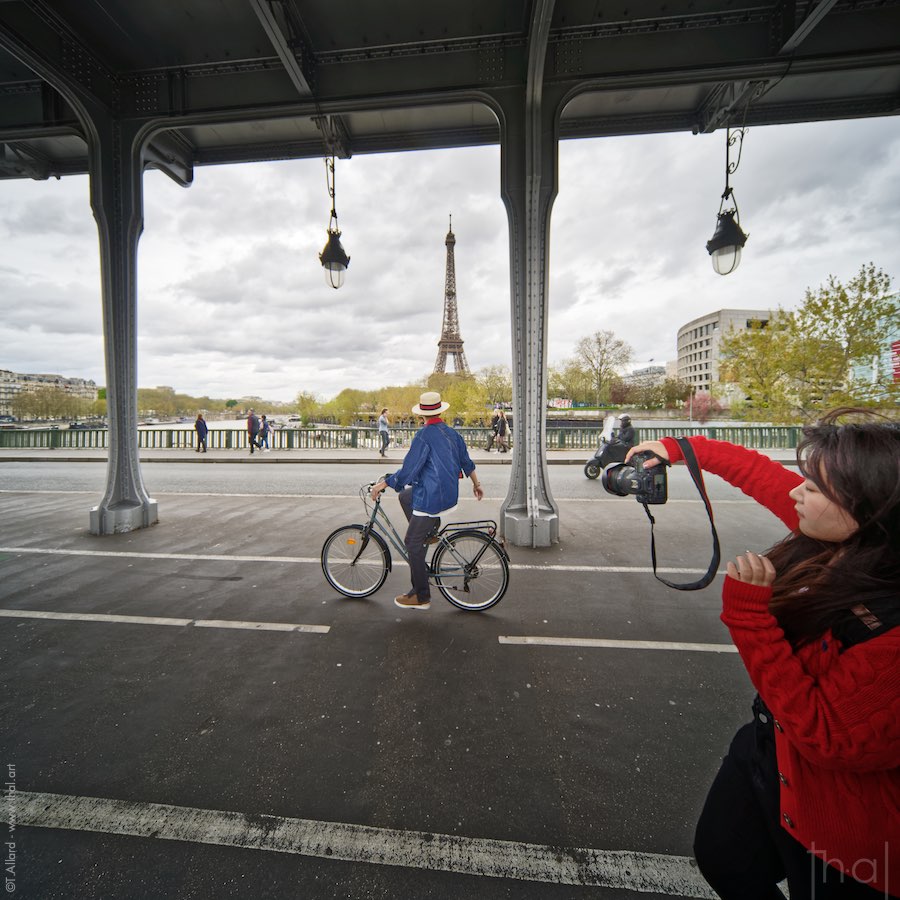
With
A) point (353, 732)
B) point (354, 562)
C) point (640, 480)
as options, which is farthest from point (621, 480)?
point (354, 562)

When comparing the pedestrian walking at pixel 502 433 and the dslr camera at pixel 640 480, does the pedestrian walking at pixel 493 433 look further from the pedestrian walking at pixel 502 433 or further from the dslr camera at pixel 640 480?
the dslr camera at pixel 640 480

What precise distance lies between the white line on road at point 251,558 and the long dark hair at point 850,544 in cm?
407

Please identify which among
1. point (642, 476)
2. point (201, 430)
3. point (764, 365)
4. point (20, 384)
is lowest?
point (642, 476)

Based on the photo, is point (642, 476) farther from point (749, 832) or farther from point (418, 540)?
point (418, 540)

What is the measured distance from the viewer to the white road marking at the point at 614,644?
11.2ft

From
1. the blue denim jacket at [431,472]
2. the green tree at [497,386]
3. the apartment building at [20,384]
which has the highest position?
the apartment building at [20,384]

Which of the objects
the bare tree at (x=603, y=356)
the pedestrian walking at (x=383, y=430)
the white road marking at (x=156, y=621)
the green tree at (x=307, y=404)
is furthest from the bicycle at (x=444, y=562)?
the green tree at (x=307, y=404)

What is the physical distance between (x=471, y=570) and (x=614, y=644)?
1340 mm

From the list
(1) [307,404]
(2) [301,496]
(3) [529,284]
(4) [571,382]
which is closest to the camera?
(3) [529,284]

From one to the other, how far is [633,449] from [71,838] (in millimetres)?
3027

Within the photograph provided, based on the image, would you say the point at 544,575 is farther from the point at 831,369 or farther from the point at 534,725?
the point at 831,369

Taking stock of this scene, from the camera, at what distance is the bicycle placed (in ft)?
13.1

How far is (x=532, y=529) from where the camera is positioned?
5.95 meters

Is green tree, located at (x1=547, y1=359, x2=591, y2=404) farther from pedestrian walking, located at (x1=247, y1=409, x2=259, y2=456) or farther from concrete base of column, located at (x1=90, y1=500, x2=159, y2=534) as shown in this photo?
A: concrete base of column, located at (x1=90, y1=500, x2=159, y2=534)
